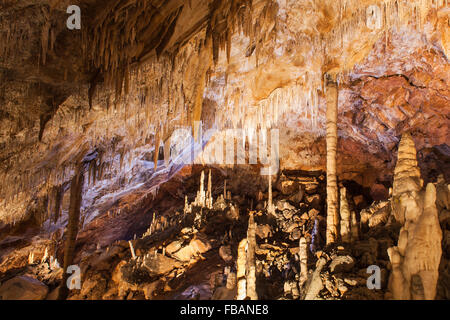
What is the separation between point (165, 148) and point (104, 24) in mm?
7913

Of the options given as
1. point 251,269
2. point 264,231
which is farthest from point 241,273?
point 264,231

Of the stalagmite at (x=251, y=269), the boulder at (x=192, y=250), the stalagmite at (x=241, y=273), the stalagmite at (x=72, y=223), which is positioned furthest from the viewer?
the stalagmite at (x=72, y=223)

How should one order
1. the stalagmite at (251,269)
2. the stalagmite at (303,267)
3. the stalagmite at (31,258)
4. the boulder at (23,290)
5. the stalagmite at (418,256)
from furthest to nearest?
the stalagmite at (31,258), the boulder at (23,290), the stalagmite at (303,267), the stalagmite at (251,269), the stalagmite at (418,256)

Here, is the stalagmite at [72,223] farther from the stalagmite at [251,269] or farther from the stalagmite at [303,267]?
the stalagmite at [303,267]

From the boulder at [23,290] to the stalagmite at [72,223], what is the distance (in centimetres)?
161

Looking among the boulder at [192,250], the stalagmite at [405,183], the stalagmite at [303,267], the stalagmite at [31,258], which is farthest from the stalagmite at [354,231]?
the stalagmite at [31,258]

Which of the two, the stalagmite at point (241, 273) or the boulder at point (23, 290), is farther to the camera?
the boulder at point (23, 290)

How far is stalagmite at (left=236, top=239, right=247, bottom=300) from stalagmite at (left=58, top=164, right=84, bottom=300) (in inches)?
326

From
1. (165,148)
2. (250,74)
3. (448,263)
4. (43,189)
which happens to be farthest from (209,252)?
(448,263)

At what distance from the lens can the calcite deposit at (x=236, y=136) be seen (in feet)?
24.2

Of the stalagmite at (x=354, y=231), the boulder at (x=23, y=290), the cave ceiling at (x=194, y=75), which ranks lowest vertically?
the boulder at (x=23, y=290)

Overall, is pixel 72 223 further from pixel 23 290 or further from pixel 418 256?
pixel 418 256
